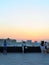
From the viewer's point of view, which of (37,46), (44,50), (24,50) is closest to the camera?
(44,50)

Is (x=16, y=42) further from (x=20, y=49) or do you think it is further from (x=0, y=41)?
(x=20, y=49)

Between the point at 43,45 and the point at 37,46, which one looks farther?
the point at 37,46

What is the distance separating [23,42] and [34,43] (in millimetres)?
4734

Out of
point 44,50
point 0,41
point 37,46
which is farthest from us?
point 0,41

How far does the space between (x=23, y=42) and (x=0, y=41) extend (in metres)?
5.25

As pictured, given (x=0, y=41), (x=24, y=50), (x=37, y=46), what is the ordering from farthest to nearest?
(x=0, y=41) < (x=37, y=46) < (x=24, y=50)

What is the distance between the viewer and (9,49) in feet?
114

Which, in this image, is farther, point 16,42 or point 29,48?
point 16,42

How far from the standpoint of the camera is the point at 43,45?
96.7ft

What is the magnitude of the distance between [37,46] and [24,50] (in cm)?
300

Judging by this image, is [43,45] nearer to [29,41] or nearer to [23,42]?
[23,42]

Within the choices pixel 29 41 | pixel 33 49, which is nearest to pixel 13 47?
pixel 33 49

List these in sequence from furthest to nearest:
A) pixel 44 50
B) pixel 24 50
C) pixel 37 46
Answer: pixel 37 46 < pixel 24 50 < pixel 44 50

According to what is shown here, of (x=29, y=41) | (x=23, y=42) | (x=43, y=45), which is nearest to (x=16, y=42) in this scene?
(x=29, y=41)
